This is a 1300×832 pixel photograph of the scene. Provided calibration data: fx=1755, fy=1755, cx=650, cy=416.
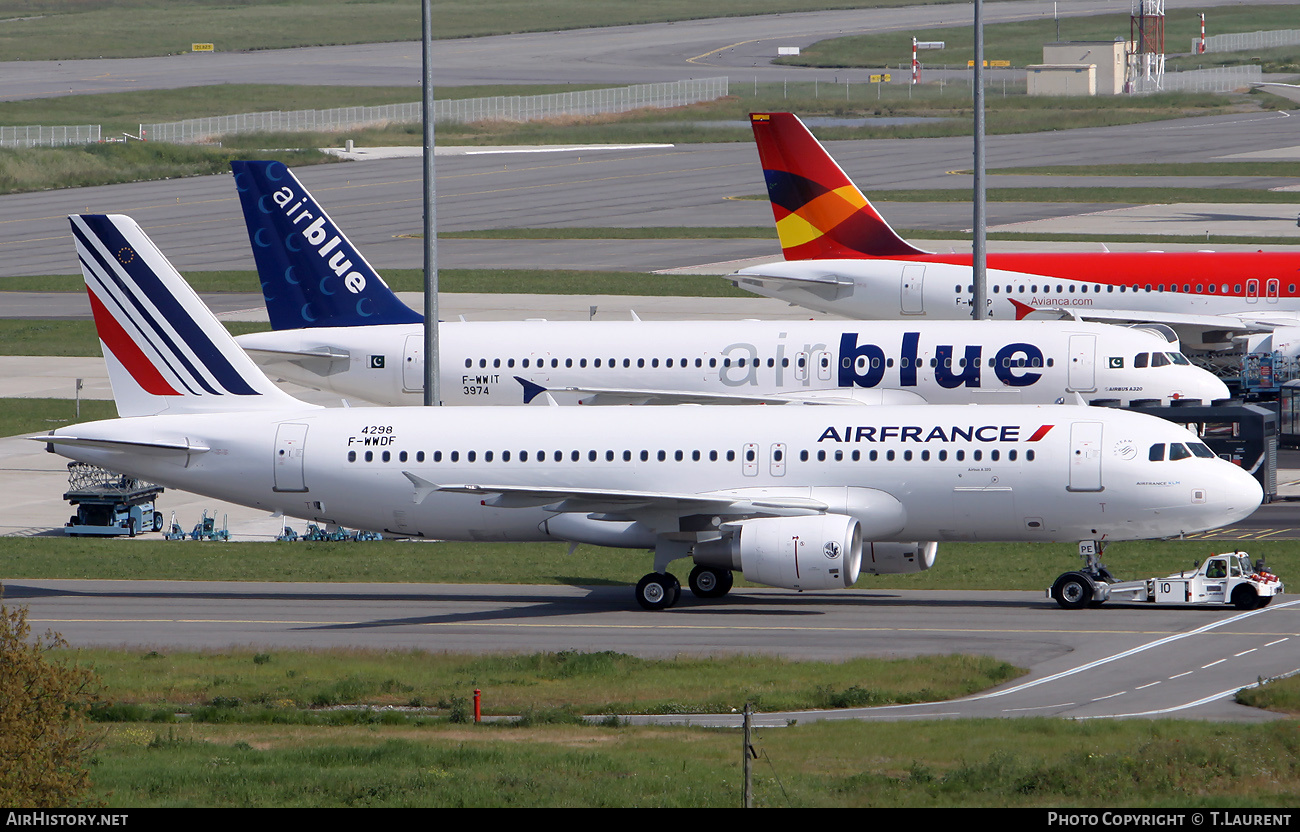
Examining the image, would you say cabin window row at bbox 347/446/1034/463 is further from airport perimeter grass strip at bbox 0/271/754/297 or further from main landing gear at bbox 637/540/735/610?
airport perimeter grass strip at bbox 0/271/754/297

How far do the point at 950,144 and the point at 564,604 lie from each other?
119789 mm

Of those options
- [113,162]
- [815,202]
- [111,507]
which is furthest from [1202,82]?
[111,507]

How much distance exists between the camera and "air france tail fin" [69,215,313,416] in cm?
4347

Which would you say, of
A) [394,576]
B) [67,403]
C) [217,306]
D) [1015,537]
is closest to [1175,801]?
[1015,537]

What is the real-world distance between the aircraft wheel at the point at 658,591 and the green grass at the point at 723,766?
11537 millimetres

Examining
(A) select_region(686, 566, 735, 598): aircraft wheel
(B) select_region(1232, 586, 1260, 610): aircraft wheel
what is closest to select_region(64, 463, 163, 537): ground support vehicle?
(A) select_region(686, 566, 735, 598): aircraft wheel

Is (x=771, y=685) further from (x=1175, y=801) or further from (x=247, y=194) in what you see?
(x=247, y=194)

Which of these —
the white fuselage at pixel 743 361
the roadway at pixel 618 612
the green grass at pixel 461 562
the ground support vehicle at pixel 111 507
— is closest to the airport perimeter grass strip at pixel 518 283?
the roadway at pixel 618 612

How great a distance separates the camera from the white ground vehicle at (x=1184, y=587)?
125 feet

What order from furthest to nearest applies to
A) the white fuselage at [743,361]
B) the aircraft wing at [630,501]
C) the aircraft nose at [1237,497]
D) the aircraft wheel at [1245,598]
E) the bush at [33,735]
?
the white fuselage at [743,361]
the aircraft wing at [630,501]
the aircraft nose at [1237,497]
the aircraft wheel at [1245,598]
the bush at [33,735]

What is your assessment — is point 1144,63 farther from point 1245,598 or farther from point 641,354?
point 1245,598

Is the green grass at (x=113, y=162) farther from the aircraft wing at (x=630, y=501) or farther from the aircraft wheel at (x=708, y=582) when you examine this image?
the aircraft wing at (x=630, y=501)

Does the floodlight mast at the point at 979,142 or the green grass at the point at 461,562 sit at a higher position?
the floodlight mast at the point at 979,142

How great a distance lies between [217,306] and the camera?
88.8 meters
